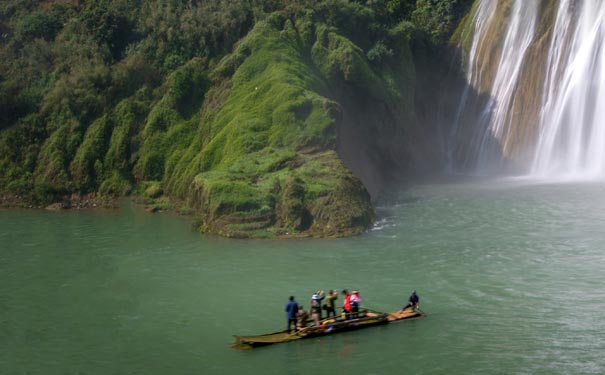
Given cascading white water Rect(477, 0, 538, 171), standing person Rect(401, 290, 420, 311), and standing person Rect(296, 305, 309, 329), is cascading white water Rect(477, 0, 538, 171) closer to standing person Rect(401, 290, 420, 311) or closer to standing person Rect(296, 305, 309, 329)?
standing person Rect(401, 290, 420, 311)

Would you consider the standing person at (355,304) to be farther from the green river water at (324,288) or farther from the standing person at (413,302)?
the standing person at (413,302)

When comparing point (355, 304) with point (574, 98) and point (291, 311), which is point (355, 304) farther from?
point (574, 98)

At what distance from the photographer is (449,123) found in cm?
6228

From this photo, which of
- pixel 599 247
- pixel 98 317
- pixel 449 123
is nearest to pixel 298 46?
pixel 449 123

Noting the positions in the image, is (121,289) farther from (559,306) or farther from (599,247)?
(599,247)

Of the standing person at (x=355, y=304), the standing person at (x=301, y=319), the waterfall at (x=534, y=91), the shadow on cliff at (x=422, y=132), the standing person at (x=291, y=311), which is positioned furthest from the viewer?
the shadow on cliff at (x=422, y=132)

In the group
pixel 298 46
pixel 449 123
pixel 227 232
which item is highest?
pixel 298 46

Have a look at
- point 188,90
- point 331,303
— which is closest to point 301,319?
point 331,303

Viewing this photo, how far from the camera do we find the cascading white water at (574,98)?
5169cm

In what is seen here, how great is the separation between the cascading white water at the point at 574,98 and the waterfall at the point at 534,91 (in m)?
0.06

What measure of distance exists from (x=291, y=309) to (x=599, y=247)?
15.7 metres

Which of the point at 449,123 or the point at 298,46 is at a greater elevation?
the point at 298,46

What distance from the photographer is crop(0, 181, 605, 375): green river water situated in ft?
80.2

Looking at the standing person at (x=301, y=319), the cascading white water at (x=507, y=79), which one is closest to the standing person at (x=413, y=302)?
the standing person at (x=301, y=319)
